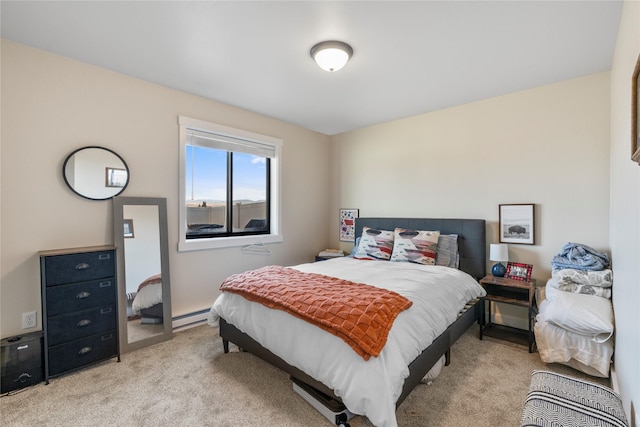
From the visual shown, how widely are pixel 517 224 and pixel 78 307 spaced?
414 cm

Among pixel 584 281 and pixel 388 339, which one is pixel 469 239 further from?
pixel 388 339

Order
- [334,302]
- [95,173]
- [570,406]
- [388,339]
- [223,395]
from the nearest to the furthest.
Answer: [570,406] → [388,339] → [334,302] → [223,395] → [95,173]

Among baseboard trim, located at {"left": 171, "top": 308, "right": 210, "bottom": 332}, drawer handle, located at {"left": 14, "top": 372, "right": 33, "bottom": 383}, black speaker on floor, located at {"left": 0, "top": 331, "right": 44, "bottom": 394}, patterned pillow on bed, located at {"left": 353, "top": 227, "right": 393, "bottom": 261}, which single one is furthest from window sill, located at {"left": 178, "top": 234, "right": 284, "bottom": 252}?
drawer handle, located at {"left": 14, "top": 372, "right": 33, "bottom": 383}

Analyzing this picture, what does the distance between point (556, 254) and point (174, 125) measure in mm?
4132

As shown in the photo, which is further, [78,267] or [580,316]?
[78,267]

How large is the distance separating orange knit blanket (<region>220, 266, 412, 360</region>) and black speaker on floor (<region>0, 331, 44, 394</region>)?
4.51ft

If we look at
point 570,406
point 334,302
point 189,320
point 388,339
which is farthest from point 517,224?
point 189,320

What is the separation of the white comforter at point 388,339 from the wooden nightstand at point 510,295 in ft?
0.58

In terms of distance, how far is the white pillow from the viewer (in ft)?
6.68

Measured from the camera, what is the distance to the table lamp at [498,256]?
295 centimetres

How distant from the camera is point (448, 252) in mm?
3205

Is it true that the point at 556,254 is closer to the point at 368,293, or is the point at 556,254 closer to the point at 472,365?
the point at 472,365

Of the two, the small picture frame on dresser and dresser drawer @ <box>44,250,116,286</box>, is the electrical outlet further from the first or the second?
the small picture frame on dresser

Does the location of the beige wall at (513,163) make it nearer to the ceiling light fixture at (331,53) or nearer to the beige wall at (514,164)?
the beige wall at (514,164)
